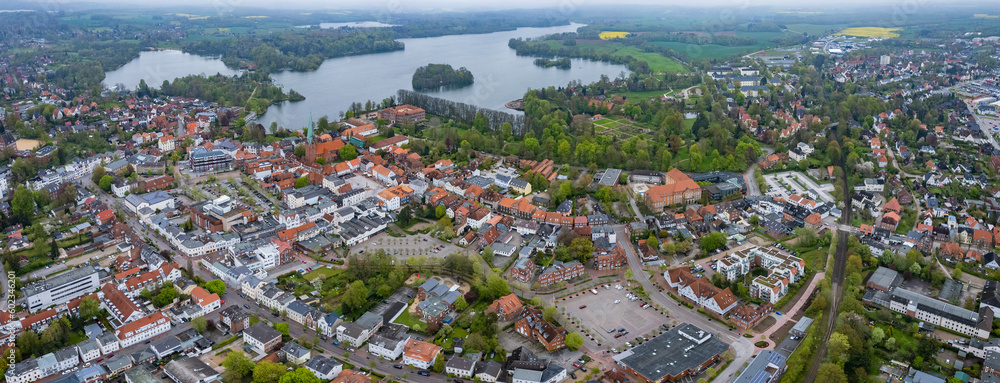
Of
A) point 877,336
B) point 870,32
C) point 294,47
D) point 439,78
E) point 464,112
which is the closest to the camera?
point 877,336

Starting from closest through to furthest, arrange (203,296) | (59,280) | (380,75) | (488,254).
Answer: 1. (203,296)
2. (59,280)
3. (488,254)
4. (380,75)

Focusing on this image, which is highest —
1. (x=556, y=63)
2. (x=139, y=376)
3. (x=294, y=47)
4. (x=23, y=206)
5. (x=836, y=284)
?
(x=294, y=47)

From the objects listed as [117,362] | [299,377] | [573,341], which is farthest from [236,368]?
[573,341]

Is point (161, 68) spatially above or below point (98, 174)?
above

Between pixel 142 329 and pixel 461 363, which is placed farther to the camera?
pixel 142 329

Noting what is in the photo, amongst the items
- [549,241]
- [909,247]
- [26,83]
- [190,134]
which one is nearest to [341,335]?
[549,241]

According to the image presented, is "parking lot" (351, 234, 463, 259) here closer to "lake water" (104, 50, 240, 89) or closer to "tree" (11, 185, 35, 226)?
"tree" (11, 185, 35, 226)

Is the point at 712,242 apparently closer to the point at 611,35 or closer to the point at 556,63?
the point at 556,63

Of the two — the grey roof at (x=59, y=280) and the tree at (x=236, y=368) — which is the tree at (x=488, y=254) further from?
the grey roof at (x=59, y=280)
